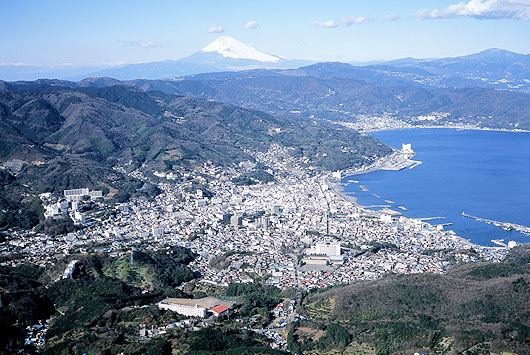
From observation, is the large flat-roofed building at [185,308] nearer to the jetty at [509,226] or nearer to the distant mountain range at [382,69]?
the jetty at [509,226]

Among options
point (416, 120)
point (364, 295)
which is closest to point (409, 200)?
point (364, 295)

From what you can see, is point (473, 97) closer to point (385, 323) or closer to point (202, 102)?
point (202, 102)

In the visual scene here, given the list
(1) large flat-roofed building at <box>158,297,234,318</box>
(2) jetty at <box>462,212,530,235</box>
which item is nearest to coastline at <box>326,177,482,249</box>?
(2) jetty at <box>462,212,530,235</box>

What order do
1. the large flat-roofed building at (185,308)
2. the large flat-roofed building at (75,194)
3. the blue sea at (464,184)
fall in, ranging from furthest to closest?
the large flat-roofed building at (75,194) → the blue sea at (464,184) → the large flat-roofed building at (185,308)

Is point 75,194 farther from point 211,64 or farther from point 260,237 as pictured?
point 211,64

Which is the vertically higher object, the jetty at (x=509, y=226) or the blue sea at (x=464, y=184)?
the blue sea at (x=464, y=184)

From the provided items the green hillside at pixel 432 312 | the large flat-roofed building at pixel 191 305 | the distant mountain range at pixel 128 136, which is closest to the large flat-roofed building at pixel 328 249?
the green hillside at pixel 432 312
